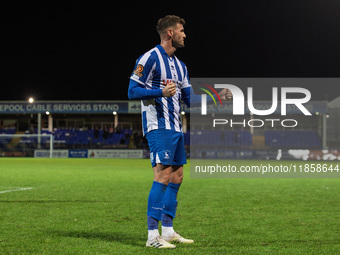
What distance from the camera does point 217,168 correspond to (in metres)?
27.0

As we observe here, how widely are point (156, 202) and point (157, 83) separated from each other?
3.97 ft

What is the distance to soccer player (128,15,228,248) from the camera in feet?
15.3

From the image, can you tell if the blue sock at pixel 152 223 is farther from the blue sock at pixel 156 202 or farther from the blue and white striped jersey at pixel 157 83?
the blue and white striped jersey at pixel 157 83

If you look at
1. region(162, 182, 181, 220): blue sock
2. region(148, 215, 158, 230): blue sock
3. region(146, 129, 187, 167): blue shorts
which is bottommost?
region(148, 215, 158, 230): blue sock

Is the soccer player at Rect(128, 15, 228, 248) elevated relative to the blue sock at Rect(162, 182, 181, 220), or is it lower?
elevated

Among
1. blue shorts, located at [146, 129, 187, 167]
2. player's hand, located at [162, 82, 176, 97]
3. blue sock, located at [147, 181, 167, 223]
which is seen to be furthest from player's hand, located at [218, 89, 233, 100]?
blue sock, located at [147, 181, 167, 223]

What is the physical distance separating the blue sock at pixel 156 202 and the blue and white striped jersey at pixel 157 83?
1.94 feet

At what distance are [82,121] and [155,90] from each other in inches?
2016

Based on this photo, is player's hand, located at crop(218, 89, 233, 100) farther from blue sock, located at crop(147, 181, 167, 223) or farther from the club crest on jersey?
blue sock, located at crop(147, 181, 167, 223)

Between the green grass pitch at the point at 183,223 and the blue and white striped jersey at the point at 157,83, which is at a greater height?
the blue and white striped jersey at the point at 157,83

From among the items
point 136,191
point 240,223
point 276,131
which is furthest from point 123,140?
point 240,223

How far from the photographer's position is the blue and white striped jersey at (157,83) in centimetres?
470

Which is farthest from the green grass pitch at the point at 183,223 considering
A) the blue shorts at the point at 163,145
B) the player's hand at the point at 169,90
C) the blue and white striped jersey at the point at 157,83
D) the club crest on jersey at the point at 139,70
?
the club crest on jersey at the point at 139,70

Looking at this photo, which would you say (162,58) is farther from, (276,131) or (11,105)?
(11,105)
